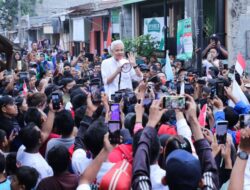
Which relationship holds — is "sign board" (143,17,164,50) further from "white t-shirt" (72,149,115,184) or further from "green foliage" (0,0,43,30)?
"green foliage" (0,0,43,30)

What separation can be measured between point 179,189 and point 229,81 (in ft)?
13.8

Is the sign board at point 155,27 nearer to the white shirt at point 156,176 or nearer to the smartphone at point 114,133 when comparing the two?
the smartphone at point 114,133

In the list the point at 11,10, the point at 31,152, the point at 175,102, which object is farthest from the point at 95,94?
the point at 11,10

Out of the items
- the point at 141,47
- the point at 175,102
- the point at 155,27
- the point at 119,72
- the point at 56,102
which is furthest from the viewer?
the point at 155,27

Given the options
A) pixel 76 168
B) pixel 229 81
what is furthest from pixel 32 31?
pixel 76 168

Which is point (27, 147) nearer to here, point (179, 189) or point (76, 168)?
point (76, 168)

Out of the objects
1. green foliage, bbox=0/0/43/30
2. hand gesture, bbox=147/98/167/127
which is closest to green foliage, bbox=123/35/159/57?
hand gesture, bbox=147/98/167/127

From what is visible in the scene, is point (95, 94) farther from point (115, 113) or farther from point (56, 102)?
point (115, 113)

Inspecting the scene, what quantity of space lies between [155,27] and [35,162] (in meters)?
14.3

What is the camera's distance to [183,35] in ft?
34.2

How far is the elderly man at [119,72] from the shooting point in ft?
23.5

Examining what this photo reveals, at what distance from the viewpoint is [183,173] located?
2.73 metres

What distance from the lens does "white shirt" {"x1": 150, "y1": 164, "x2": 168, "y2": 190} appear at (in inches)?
123

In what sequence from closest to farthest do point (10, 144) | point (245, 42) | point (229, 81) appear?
point (10, 144) < point (229, 81) < point (245, 42)
